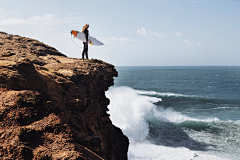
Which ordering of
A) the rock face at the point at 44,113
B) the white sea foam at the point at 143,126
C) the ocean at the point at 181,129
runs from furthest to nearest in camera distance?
1. the ocean at the point at 181,129
2. the white sea foam at the point at 143,126
3. the rock face at the point at 44,113

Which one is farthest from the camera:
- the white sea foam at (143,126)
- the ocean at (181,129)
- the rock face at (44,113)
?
the ocean at (181,129)

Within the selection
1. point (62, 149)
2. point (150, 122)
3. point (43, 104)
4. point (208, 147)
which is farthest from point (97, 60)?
point (150, 122)

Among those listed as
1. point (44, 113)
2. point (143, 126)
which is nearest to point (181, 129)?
point (143, 126)

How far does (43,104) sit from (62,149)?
1753 mm

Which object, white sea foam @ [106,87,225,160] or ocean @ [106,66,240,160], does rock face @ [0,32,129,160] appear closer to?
white sea foam @ [106,87,225,160]

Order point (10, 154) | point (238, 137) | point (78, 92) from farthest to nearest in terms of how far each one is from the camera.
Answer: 1. point (238, 137)
2. point (78, 92)
3. point (10, 154)

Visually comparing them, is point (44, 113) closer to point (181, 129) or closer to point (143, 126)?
point (143, 126)

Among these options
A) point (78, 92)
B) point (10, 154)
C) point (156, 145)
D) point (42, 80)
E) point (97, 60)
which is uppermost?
point (97, 60)

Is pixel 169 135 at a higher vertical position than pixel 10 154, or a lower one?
lower

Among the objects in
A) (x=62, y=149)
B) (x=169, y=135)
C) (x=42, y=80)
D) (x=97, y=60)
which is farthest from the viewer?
(x=169, y=135)

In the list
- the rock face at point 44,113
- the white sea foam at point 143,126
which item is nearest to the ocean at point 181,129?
the white sea foam at point 143,126

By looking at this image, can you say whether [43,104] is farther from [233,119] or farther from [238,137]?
[233,119]

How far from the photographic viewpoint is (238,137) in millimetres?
22922

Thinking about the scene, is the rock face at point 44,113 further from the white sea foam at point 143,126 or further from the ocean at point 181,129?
the ocean at point 181,129
